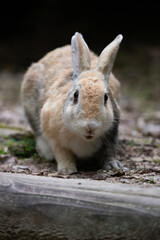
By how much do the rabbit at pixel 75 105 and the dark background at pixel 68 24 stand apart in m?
8.13

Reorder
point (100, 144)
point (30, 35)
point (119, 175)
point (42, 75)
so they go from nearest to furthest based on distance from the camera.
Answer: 1. point (119, 175)
2. point (100, 144)
3. point (42, 75)
4. point (30, 35)

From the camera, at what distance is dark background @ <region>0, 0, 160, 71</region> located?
14.8 meters

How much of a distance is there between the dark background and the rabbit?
813 cm

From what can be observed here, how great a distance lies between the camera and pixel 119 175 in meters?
4.64

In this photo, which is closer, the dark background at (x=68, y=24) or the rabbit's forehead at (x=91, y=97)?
the rabbit's forehead at (x=91, y=97)

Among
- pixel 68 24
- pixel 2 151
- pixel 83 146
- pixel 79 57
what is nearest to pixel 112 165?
pixel 83 146

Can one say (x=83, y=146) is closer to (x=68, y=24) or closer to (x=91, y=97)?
(x=91, y=97)

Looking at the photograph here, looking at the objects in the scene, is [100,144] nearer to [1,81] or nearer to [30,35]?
[1,81]

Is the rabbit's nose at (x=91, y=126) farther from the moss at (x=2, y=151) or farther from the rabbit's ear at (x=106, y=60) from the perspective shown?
the moss at (x=2, y=151)

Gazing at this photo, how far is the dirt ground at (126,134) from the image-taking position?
4.89 m

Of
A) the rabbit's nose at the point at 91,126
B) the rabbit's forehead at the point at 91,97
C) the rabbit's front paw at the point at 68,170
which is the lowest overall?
the rabbit's front paw at the point at 68,170

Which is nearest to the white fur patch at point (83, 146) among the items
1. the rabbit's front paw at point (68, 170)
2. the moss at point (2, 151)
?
the rabbit's front paw at point (68, 170)

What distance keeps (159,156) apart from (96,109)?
87.7 inches

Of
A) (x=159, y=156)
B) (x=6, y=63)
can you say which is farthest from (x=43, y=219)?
(x=6, y=63)
